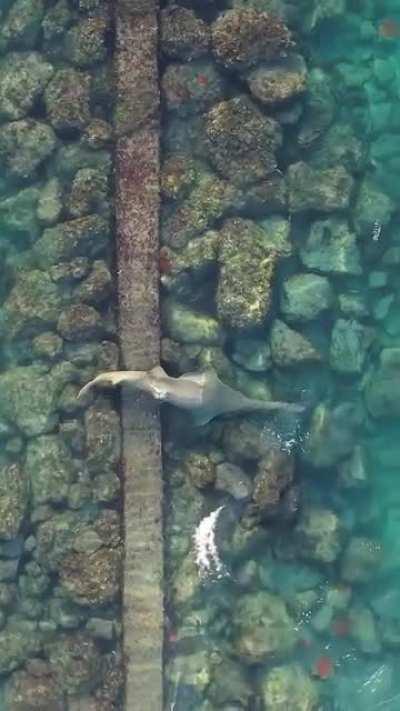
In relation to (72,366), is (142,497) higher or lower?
lower

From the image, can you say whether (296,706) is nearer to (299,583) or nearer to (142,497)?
A: (299,583)

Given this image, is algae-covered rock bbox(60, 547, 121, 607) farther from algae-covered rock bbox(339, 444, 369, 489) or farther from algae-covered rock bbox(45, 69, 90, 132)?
algae-covered rock bbox(45, 69, 90, 132)

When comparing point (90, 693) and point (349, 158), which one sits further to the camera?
point (349, 158)

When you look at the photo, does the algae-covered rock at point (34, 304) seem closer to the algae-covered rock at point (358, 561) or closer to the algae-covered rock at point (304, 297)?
the algae-covered rock at point (304, 297)

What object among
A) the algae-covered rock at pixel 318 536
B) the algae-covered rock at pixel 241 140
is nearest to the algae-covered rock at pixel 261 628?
the algae-covered rock at pixel 318 536

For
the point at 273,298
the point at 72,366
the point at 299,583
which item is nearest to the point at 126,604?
the point at 299,583

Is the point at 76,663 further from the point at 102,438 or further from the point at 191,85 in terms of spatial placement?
the point at 191,85
